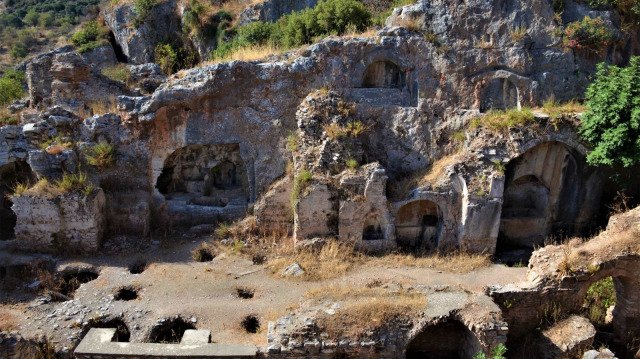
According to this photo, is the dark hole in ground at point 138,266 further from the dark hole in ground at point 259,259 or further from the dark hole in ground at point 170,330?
the dark hole in ground at point 259,259

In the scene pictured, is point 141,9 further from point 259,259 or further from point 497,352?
point 497,352

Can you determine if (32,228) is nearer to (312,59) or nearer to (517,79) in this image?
(312,59)

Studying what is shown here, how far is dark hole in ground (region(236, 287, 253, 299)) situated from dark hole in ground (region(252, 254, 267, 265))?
120 centimetres

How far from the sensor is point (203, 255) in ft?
43.7

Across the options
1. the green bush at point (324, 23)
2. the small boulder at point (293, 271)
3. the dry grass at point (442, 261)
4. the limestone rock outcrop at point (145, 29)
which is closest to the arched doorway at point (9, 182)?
the small boulder at point (293, 271)

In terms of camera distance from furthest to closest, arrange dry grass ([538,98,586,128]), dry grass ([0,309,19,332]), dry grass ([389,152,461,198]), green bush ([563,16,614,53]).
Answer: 1. green bush ([563,16,614,53])
2. dry grass ([389,152,461,198])
3. dry grass ([538,98,586,128])
4. dry grass ([0,309,19,332])

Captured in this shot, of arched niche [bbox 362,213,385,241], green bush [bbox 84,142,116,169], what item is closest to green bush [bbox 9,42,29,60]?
green bush [bbox 84,142,116,169]

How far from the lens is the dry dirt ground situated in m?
10.5

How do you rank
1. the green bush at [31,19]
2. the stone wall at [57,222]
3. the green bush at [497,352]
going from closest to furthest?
the green bush at [497,352] → the stone wall at [57,222] → the green bush at [31,19]

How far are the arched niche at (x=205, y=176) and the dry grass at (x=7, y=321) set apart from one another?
505 centimetres

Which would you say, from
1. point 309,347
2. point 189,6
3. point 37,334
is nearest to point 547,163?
point 309,347

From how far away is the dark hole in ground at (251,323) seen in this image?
35.4 ft

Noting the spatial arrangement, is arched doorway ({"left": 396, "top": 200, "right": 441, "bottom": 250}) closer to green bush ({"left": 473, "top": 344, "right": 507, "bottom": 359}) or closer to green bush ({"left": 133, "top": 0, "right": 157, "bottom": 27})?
green bush ({"left": 473, "top": 344, "right": 507, "bottom": 359})

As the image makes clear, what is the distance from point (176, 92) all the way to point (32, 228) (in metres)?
4.98
